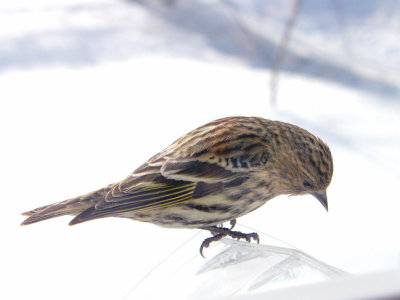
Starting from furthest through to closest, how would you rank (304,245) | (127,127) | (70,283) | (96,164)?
(127,127), (96,164), (304,245), (70,283)

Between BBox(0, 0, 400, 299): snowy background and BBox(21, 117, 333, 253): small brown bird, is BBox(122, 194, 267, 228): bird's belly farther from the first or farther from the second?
BBox(0, 0, 400, 299): snowy background

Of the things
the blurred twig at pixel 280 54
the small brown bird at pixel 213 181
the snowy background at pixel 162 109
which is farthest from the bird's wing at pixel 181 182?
the blurred twig at pixel 280 54

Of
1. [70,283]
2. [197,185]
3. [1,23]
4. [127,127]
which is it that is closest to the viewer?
[197,185]

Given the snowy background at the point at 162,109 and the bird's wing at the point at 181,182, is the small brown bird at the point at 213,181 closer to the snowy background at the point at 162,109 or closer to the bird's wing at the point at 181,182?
the bird's wing at the point at 181,182

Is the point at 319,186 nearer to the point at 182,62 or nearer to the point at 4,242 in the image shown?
the point at 4,242

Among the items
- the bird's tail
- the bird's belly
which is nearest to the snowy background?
the bird's belly

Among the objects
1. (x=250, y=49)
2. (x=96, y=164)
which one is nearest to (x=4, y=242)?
(x=96, y=164)

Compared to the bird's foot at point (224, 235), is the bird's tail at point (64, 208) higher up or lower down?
higher up
